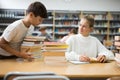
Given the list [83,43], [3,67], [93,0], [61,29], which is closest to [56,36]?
[61,29]

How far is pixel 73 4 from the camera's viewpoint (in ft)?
29.9

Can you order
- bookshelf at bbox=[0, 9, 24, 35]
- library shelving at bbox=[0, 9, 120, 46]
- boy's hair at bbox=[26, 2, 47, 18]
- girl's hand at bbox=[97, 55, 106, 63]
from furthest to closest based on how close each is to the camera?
library shelving at bbox=[0, 9, 120, 46] → bookshelf at bbox=[0, 9, 24, 35] → girl's hand at bbox=[97, 55, 106, 63] → boy's hair at bbox=[26, 2, 47, 18]

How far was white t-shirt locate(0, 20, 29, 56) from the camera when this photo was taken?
2264 mm

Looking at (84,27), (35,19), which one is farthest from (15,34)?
(84,27)

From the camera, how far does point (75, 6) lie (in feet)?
29.9

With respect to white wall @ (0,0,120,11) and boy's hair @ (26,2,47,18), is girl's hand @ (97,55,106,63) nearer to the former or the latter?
boy's hair @ (26,2,47,18)

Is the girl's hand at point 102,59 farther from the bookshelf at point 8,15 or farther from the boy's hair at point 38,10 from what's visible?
the bookshelf at point 8,15

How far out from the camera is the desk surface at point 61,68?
6.06ft

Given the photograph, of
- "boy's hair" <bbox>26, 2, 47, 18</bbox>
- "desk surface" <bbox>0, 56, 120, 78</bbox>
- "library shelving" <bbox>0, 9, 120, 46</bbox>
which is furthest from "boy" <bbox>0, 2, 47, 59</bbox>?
"library shelving" <bbox>0, 9, 120, 46</bbox>

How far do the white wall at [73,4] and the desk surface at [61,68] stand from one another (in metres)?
6.87

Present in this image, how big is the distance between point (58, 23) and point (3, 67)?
Answer: 712 cm

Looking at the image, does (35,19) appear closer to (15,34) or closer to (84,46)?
(15,34)

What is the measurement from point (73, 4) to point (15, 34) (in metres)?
7.04

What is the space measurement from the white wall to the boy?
6.72 metres
